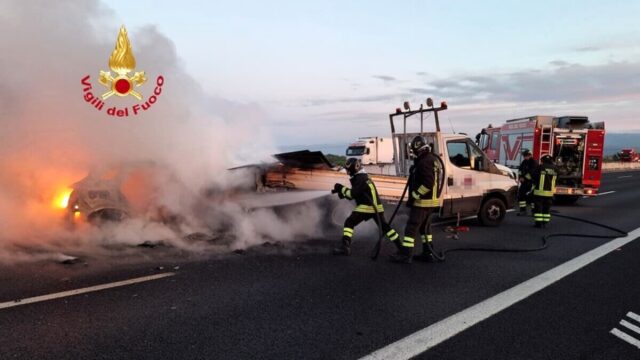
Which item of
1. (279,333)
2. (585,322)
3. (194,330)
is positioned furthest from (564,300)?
(194,330)

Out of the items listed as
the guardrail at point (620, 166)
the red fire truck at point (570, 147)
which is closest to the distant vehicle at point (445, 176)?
the red fire truck at point (570, 147)

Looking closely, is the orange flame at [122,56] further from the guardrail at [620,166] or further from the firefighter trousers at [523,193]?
the guardrail at [620,166]

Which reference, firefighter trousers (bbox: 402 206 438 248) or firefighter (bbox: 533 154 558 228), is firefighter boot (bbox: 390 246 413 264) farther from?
firefighter (bbox: 533 154 558 228)

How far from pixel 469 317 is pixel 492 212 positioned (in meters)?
5.89

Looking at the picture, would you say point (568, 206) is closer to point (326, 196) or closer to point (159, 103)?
point (326, 196)

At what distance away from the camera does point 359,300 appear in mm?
4746

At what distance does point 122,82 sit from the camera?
780 cm

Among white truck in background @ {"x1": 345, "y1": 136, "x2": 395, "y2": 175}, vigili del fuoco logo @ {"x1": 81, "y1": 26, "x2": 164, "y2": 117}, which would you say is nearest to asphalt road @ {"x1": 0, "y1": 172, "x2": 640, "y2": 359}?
vigili del fuoco logo @ {"x1": 81, "y1": 26, "x2": 164, "y2": 117}

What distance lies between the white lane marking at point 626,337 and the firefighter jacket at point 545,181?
6.19 meters

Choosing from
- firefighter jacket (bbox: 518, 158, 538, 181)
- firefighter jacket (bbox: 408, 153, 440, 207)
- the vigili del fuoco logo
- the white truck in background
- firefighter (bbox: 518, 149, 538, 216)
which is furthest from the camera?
the white truck in background

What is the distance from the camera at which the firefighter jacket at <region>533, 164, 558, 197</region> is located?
9794 millimetres

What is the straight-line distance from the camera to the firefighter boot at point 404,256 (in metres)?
6.38

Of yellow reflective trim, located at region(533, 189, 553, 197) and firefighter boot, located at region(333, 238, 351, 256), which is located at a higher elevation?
yellow reflective trim, located at region(533, 189, 553, 197)

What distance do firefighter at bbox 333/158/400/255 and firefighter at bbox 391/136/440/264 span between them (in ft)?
0.79
